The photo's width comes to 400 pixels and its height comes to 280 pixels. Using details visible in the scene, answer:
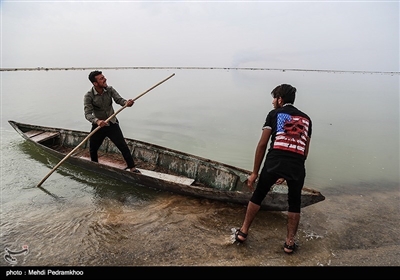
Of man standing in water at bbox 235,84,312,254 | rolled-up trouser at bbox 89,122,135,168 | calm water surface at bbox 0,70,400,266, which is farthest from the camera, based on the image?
rolled-up trouser at bbox 89,122,135,168

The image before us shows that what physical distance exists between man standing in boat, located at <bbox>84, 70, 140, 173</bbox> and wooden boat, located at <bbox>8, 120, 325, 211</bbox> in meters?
0.56

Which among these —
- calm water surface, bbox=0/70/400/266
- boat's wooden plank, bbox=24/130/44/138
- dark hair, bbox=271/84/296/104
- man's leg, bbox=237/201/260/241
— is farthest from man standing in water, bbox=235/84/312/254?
A: boat's wooden plank, bbox=24/130/44/138

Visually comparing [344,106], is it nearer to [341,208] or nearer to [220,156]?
[220,156]

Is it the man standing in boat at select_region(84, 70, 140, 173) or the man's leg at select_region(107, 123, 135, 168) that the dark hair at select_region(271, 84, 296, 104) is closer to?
the man standing in boat at select_region(84, 70, 140, 173)

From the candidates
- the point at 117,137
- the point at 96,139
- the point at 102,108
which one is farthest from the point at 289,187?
the point at 96,139

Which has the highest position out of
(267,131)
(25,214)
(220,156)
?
(267,131)

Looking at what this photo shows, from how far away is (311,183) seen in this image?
6523mm

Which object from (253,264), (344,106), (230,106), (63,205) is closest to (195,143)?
(63,205)

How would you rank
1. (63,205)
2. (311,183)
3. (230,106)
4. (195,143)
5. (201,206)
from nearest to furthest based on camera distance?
1. (201,206)
2. (63,205)
3. (311,183)
4. (195,143)
5. (230,106)

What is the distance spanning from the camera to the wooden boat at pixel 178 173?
4387mm

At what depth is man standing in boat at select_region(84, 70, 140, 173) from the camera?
4992mm

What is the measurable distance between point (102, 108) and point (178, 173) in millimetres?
2264

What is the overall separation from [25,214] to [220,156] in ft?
17.5

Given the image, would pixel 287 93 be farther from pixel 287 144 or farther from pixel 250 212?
pixel 250 212
